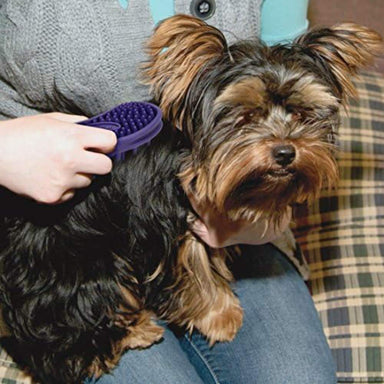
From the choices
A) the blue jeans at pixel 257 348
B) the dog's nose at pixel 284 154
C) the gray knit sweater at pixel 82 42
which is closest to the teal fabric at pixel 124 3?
the gray knit sweater at pixel 82 42

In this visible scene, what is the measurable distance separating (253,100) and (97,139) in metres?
0.26

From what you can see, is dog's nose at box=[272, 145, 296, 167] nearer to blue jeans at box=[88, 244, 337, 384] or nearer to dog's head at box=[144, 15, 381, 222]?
dog's head at box=[144, 15, 381, 222]

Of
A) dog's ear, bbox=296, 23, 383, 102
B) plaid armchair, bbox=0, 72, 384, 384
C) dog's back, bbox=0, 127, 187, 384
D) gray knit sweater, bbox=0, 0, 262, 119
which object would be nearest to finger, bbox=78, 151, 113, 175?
dog's back, bbox=0, 127, 187, 384

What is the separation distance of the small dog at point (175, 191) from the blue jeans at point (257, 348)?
1.6 inches

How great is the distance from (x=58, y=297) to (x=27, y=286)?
0.06m

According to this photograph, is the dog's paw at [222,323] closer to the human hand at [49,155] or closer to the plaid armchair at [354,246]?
the plaid armchair at [354,246]

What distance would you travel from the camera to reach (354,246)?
1721 mm

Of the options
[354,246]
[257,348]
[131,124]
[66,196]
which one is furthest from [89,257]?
[354,246]

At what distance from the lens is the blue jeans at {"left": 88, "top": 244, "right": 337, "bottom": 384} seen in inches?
52.4

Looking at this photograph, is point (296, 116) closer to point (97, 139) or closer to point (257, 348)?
point (97, 139)

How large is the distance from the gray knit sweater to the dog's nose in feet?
0.88

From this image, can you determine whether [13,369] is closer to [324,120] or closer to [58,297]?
[58,297]

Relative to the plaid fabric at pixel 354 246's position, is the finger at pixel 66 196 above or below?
above

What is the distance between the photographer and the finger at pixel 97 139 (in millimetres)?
1015
